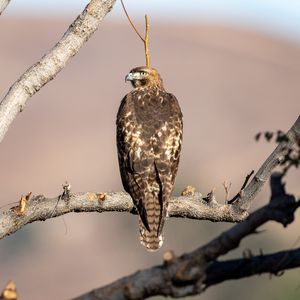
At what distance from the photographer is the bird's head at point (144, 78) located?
13.7m

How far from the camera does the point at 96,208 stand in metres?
9.18

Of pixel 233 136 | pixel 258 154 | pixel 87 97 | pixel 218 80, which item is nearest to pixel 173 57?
pixel 218 80

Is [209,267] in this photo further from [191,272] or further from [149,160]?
[149,160]

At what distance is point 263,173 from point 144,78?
16.2 feet

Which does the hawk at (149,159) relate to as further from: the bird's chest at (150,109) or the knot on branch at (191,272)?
the knot on branch at (191,272)

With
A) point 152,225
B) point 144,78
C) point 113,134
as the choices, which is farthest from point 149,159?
point 113,134

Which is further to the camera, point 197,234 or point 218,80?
point 218,80

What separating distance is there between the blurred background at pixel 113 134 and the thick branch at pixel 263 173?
3751cm

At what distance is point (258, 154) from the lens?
3927 inches

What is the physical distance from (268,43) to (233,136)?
48898 mm

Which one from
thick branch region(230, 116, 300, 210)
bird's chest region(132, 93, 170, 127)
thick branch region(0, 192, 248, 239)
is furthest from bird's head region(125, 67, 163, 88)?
thick branch region(230, 116, 300, 210)

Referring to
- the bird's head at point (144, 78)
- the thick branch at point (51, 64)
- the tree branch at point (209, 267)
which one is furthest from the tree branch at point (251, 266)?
the bird's head at point (144, 78)

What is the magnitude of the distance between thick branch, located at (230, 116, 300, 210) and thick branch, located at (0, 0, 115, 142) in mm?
1804

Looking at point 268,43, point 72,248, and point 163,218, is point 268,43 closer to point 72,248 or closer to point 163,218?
point 72,248
